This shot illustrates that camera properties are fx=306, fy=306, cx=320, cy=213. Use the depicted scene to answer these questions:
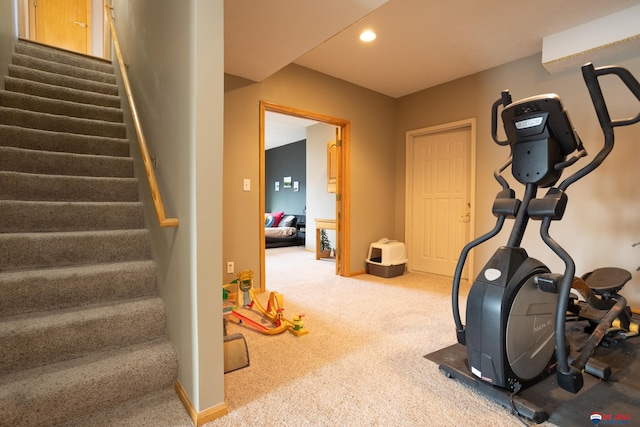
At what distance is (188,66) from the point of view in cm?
138

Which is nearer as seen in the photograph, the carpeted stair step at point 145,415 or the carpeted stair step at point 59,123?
the carpeted stair step at point 145,415

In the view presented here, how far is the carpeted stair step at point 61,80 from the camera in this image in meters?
2.88

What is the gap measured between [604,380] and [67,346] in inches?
109

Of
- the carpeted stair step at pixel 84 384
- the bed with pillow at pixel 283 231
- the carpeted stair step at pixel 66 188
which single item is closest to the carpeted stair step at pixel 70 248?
the carpeted stair step at pixel 66 188

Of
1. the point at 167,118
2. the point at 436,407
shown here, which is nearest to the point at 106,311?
the point at 167,118

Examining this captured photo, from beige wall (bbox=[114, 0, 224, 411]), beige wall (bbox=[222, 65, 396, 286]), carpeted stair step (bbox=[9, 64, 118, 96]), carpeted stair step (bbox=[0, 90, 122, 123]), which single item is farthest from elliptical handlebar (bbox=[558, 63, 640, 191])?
carpeted stair step (bbox=[9, 64, 118, 96])

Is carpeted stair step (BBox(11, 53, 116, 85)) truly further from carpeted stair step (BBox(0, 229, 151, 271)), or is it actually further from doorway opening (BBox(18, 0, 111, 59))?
carpeted stair step (BBox(0, 229, 151, 271))

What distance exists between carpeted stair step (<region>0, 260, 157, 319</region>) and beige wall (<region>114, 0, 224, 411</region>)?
1.03 ft

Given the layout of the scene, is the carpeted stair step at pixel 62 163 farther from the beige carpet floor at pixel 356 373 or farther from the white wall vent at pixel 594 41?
the white wall vent at pixel 594 41

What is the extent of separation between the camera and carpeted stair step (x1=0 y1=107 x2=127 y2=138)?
2.44 m

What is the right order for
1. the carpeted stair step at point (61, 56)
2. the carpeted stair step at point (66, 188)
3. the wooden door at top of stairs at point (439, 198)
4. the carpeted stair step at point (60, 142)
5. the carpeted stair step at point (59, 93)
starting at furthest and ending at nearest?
the wooden door at top of stairs at point (439, 198) < the carpeted stair step at point (61, 56) < the carpeted stair step at point (59, 93) < the carpeted stair step at point (60, 142) < the carpeted stair step at point (66, 188)

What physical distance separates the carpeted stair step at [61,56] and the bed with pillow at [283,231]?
3785 mm

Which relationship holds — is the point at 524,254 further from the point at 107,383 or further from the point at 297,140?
the point at 297,140

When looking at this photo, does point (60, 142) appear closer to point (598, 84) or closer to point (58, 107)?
point (58, 107)
